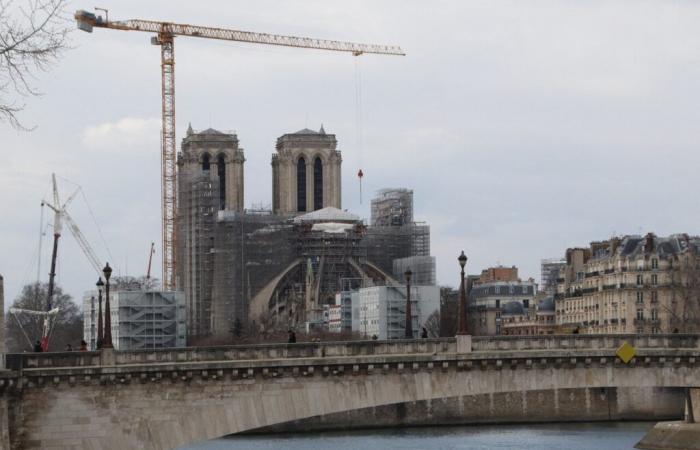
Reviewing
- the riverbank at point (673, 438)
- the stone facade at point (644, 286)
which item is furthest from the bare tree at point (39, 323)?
the riverbank at point (673, 438)

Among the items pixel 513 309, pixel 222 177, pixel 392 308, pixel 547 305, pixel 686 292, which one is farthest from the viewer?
pixel 222 177

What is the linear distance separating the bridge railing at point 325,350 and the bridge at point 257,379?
0.03m

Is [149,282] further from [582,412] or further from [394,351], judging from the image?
[394,351]

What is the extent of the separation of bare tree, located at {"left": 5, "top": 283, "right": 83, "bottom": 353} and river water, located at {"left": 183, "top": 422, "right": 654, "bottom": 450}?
172 ft

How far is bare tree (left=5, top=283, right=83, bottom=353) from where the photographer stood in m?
151

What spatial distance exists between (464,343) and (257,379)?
5.72 meters

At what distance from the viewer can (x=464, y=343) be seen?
163 ft

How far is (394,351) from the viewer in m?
50.0

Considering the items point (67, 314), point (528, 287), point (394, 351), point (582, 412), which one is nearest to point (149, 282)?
point (67, 314)

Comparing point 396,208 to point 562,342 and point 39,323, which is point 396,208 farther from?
point 562,342

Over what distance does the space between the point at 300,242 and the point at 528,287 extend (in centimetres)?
2229

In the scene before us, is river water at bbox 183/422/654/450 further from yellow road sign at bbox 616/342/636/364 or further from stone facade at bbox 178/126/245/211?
stone facade at bbox 178/126/245/211

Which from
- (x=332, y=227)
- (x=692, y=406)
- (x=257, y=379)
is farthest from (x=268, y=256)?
(x=257, y=379)

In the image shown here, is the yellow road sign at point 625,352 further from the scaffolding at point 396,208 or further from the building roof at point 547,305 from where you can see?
the scaffolding at point 396,208
